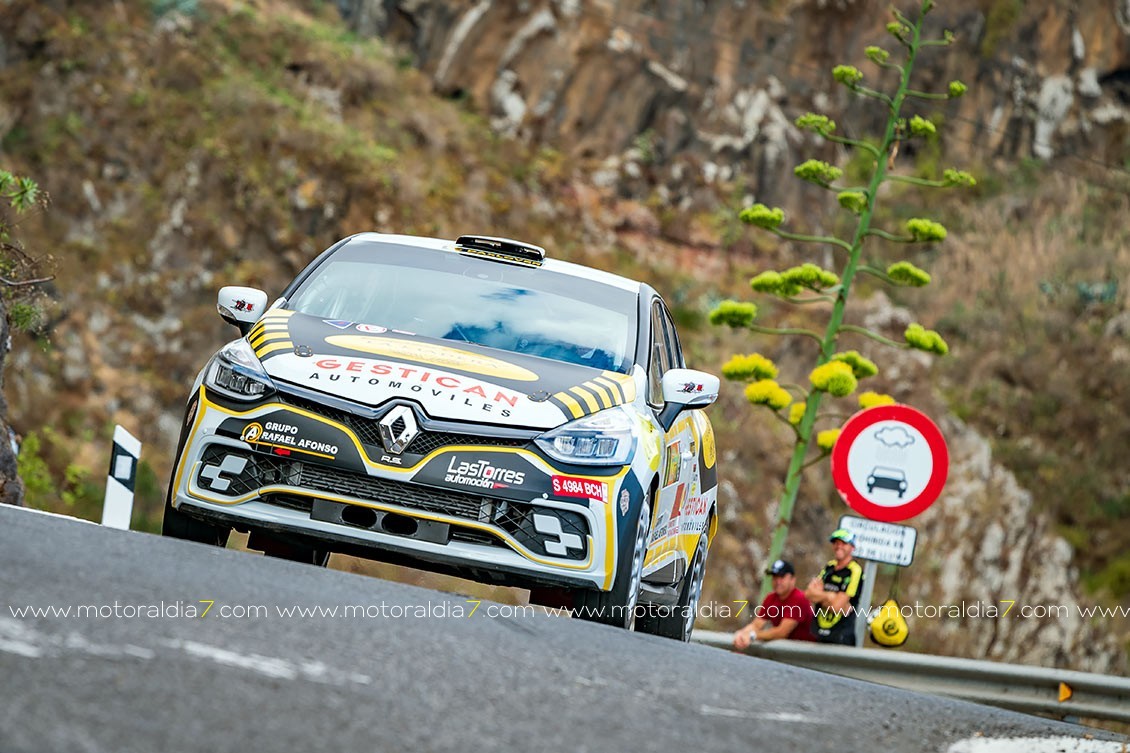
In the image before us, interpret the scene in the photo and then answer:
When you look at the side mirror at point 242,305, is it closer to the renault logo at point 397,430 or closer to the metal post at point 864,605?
the renault logo at point 397,430

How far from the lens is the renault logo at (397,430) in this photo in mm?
7624

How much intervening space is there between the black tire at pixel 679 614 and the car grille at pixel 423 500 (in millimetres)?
1780

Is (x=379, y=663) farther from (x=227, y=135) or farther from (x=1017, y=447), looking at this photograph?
(x=1017, y=447)

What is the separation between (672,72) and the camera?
44469mm

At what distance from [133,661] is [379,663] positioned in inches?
31.0

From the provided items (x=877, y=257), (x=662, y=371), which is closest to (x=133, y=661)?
(x=662, y=371)

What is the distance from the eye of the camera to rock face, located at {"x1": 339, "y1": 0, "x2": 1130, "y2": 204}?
41.8 meters

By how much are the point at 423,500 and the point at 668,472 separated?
163 centimetres

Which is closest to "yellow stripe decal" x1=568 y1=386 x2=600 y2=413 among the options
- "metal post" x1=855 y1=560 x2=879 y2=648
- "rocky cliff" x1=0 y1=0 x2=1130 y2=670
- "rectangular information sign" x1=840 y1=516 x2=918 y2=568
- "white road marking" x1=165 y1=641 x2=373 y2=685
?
"white road marking" x1=165 y1=641 x2=373 y2=685

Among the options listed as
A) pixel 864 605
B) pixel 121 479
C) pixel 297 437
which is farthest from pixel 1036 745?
pixel 121 479

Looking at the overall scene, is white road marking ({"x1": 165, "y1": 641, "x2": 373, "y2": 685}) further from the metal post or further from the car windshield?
the metal post

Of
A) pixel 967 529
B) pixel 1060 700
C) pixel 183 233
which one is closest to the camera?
pixel 1060 700

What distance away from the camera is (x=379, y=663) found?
16.6 feet

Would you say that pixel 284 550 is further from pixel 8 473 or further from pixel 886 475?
pixel 886 475
